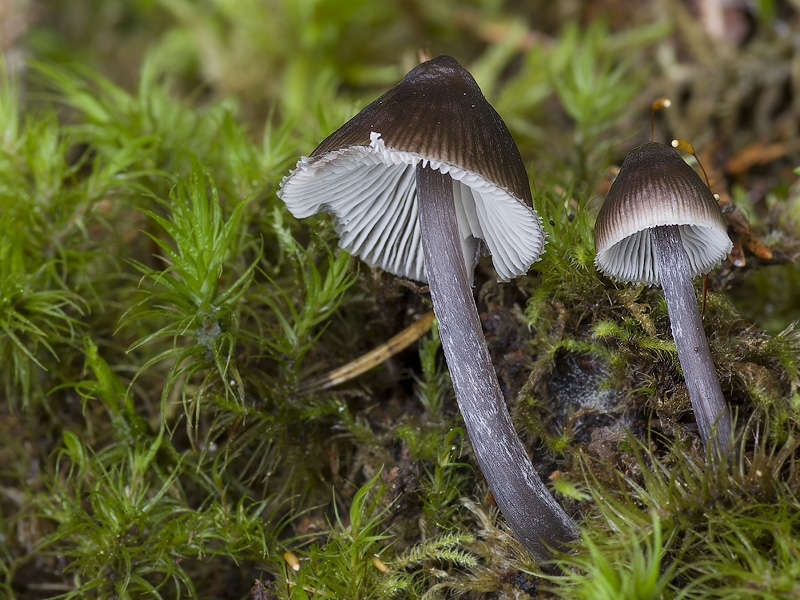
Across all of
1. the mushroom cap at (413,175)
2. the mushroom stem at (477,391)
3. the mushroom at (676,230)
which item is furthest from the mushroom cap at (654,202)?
the mushroom stem at (477,391)

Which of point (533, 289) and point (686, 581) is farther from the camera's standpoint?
point (533, 289)

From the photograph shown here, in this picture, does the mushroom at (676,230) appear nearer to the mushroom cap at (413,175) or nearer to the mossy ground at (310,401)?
the mossy ground at (310,401)

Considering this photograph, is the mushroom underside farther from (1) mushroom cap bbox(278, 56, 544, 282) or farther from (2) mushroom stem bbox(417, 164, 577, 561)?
(2) mushroom stem bbox(417, 164, 577, 561)

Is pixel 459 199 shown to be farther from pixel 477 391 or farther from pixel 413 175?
pixel 477 391

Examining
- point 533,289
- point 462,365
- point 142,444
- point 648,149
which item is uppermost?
point 648,149

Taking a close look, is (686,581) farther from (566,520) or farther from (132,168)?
(132,168)

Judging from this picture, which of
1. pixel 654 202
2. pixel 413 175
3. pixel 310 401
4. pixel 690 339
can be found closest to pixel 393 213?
pixel 413 175

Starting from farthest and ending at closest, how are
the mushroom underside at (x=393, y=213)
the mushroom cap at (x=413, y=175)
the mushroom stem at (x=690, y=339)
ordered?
the mushroom underside at (x=393, y=213)
the mushroom stem at (x=690, y=339)
the mushroom cap at (x=413, y=175)

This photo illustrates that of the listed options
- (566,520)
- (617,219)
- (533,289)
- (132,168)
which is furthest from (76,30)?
(566,520)
